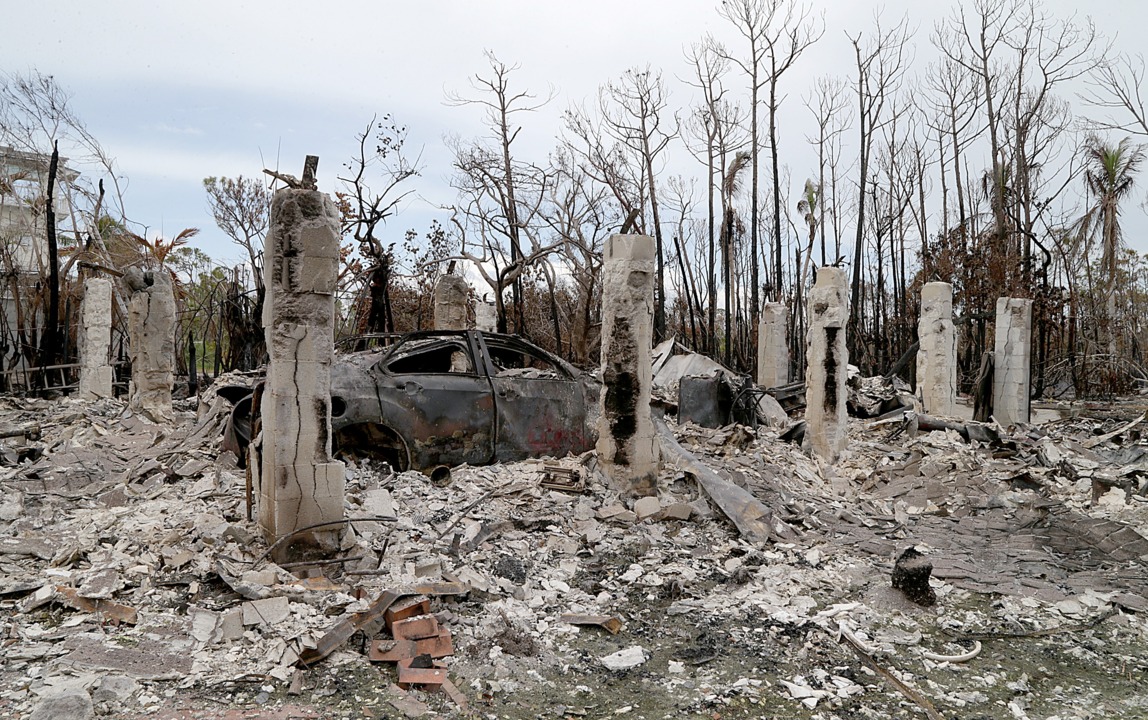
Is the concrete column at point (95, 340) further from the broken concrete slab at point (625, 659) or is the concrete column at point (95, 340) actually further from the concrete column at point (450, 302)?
the broken concrete slab at point (625, 659)

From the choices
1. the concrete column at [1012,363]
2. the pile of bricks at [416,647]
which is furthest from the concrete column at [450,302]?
the concrete column at [1012,363]

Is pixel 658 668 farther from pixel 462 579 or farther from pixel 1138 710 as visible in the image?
pixel 1138 710

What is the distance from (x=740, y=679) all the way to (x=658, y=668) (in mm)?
435

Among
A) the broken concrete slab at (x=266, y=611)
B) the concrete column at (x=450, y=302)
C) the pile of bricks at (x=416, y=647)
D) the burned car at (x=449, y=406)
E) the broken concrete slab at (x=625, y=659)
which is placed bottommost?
the broken concrete slab at (x=625, y=659)

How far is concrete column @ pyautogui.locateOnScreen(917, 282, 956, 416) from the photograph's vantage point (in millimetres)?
13688

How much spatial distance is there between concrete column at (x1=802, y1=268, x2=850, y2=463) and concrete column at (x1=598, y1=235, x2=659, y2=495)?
3.09 metres

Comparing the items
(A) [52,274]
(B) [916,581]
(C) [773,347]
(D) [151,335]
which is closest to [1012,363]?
(C) [773,347]

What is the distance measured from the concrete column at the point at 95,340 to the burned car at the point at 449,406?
917cm

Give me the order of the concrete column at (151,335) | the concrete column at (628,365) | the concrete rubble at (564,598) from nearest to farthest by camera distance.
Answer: the concrete rubble at (564,598)
the concrete column at (628,365)
the concrete column at (151,335)

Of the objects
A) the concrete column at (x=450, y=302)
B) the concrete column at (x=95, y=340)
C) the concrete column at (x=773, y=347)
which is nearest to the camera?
the concrete column at (x=450, y=302)

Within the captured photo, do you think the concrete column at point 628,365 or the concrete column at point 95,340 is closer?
the concrete column at point 628,365

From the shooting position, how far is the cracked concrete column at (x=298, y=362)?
202 inches

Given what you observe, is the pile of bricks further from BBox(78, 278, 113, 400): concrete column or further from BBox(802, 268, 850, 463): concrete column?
BBox(78, 278, 113, 400): concrete column

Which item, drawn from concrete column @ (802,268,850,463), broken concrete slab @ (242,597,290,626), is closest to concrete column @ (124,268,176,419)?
broken concrete slab @ (242,597,290,626)
